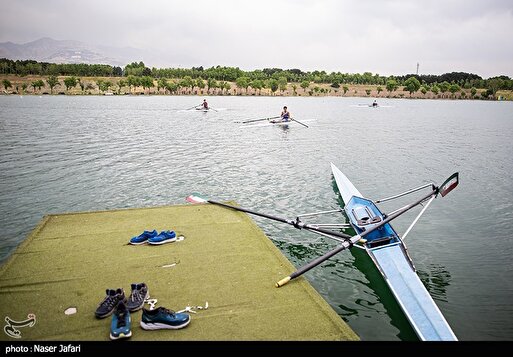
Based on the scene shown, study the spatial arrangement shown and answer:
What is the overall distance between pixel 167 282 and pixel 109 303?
4.05ft

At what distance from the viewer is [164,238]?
8.16 m

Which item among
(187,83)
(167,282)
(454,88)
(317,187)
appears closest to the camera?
(167,282)

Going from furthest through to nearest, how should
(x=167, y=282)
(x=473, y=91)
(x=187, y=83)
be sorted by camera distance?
(x=473, y=91) < (x=187, y=83) < (x=167, y=282)

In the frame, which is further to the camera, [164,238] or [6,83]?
[6,83]

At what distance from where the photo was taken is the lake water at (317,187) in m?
7.86

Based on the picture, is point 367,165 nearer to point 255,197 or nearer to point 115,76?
point 255,197

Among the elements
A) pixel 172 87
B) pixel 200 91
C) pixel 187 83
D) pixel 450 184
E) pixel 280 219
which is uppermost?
pixel 187 83

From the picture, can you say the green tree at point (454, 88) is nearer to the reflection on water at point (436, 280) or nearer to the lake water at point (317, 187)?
the lake water at point (317, 187)

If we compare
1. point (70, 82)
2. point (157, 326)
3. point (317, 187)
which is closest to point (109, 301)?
point (157, 326)

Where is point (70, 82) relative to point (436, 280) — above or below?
above

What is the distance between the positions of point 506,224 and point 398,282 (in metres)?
7.95

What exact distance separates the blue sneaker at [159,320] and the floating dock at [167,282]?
97 mm

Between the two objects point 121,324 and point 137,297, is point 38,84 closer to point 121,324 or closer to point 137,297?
point 137,297
